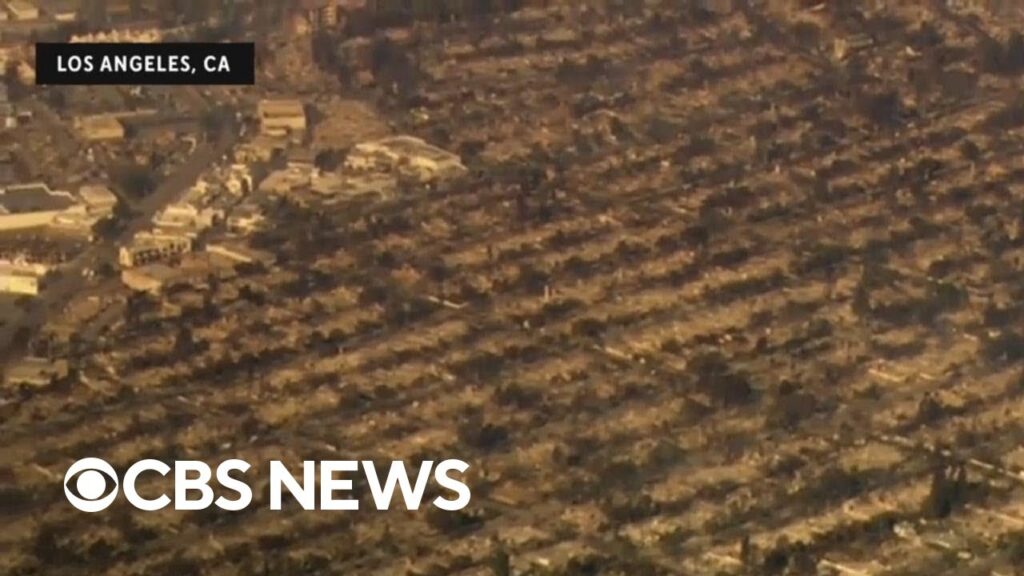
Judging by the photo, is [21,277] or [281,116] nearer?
[21,277]

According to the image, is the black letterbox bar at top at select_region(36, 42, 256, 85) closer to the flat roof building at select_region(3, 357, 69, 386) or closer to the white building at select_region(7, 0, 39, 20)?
the white building at select_region(7, 0, 39, 20)

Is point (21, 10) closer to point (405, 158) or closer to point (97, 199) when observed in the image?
point (97, 199)

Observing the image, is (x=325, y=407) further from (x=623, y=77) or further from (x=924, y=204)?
(x=924, y=204)

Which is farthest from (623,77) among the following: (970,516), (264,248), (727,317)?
(970,516)

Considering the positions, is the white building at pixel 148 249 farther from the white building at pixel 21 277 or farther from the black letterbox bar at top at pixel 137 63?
the black letterbox bar at top at pixel 137 63

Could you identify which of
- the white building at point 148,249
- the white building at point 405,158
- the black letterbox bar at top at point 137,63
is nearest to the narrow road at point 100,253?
the white building at point 148,249

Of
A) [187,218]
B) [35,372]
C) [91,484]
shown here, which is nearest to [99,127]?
[187,218]

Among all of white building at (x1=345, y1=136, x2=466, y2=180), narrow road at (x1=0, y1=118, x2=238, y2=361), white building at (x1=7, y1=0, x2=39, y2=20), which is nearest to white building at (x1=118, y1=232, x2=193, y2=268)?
narrow road at (x1=0, y1=118, x2=238, y2=361)
